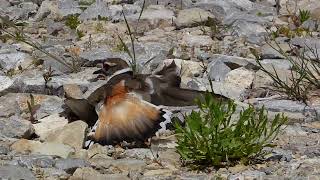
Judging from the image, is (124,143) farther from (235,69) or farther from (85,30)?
(85,30)

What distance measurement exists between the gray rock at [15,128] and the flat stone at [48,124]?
8 cm

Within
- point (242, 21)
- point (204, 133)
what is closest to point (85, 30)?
point (242, 21)

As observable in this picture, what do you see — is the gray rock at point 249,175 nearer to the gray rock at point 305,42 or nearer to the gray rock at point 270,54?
the gray rock at point 270,54

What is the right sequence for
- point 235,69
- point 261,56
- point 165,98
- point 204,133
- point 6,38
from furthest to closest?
point 6,38 → point 261,56 → point 235,69 → point 165,98 → point 204,133

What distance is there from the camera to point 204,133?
13.4ft

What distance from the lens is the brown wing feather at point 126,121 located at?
4598mm

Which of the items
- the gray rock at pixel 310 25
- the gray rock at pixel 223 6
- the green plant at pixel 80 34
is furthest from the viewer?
the gray rock at pixel 223 6

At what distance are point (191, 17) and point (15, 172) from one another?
4.47 m

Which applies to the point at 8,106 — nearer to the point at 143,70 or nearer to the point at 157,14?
the point at 143,70

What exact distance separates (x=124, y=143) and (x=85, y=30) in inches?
140

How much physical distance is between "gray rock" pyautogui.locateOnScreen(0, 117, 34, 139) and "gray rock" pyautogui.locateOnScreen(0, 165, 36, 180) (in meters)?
0.64

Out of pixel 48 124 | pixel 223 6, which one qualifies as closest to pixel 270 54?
pixel 223 6

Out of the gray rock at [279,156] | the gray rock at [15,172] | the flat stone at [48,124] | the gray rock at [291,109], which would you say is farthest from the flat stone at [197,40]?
the gray rock at [15,172]

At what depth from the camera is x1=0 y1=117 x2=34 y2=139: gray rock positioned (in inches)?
187
